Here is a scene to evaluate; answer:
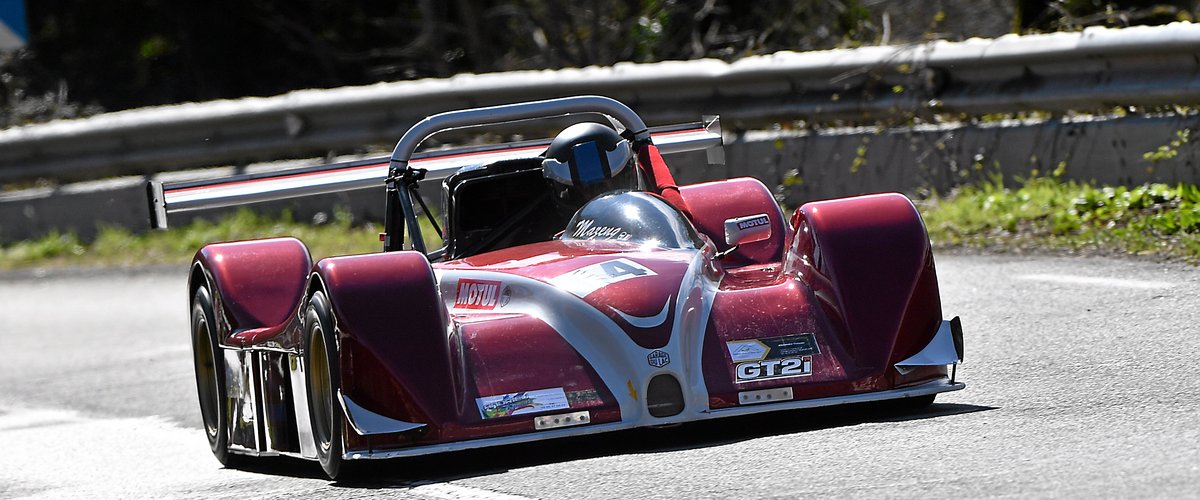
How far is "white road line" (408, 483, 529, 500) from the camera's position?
4539mm

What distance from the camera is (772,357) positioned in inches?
210

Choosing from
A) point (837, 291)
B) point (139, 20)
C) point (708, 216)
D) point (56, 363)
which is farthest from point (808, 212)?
point (139, 20)

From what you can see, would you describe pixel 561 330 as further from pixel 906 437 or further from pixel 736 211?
pixel 736 211

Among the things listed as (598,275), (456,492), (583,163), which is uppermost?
(583,163)

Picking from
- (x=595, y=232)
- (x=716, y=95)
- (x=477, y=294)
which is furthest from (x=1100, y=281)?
(x=716, y=95)

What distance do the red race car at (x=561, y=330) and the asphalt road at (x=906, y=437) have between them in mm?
125

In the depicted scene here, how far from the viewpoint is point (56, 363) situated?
1037cm

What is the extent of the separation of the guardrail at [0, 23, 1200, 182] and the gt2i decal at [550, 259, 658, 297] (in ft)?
14.0

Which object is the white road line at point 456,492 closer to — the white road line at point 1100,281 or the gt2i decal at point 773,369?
the gt2i decal at point 773,369

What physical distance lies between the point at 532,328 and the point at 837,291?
96 cm

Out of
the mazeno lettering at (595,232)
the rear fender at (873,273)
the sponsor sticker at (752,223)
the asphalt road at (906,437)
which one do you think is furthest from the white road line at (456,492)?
the sponsor sticker at (752,223)

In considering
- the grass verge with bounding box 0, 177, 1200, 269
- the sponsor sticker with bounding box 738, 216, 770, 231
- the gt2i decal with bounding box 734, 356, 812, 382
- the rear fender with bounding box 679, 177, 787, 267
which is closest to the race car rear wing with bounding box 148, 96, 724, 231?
the rear fender with bounding box 679, 177, 787, 267

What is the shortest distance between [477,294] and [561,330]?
1.81 feet

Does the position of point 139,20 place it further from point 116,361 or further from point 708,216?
point 708,216
